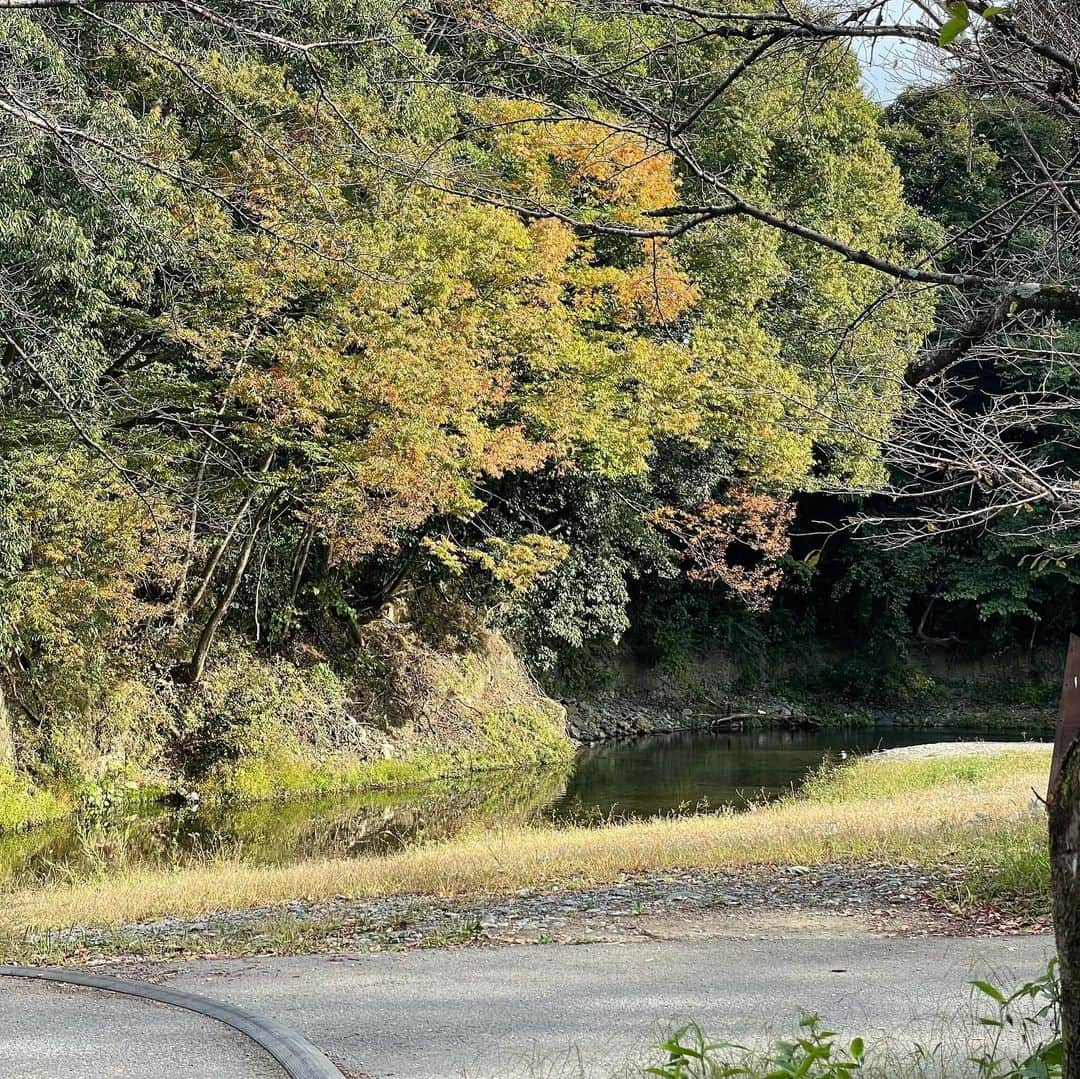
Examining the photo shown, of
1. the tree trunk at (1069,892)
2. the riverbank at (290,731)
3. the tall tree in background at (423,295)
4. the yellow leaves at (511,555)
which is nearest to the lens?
the tree trunk at (1069,892)

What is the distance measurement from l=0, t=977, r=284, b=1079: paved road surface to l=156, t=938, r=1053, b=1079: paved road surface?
36 centimetres

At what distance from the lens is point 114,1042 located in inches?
188

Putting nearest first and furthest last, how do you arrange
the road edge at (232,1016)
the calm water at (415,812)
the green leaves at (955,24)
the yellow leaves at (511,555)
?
the green leaves at (955,24)
the road edge at (232,1016)
the calm water at (415,812)
the yellow leaves at (511,555)

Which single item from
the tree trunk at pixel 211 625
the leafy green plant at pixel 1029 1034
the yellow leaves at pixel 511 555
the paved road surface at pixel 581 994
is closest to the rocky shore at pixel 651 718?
the yellow leaves at pixel 511 555

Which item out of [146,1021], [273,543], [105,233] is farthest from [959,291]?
[273,543]

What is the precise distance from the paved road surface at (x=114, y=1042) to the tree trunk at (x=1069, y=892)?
2.73 m

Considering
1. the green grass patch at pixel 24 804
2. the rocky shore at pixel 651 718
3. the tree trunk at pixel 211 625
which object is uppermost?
A: the tree trunk at pixel 211 625

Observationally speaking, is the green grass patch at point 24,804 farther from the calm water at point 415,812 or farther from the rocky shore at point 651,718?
the rocky shore at point 651,718

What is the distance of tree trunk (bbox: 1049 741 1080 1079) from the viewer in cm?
290

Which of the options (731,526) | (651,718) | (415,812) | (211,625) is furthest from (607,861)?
(651,718)

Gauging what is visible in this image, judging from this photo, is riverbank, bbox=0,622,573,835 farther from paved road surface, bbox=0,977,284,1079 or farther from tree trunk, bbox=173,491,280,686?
paved road surface, bbox=0,977,284,1079

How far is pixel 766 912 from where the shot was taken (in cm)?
794

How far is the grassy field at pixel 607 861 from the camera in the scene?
9031 mm

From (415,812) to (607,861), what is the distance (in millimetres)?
8572
